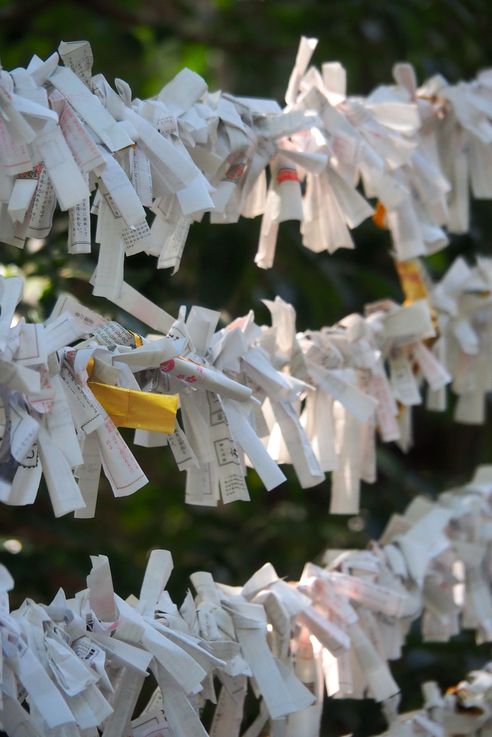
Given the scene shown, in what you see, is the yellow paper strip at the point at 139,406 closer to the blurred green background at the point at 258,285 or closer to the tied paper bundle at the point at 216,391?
the tied paper bundle at the point at 216,391

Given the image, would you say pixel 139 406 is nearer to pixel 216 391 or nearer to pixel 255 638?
pixel 216 391

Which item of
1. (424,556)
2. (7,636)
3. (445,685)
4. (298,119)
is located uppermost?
(298,119)

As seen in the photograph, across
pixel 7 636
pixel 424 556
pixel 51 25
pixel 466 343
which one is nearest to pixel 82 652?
pixel 7 636

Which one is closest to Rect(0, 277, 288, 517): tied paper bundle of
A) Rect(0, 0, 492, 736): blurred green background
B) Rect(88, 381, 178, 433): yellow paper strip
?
Rect(88, 381, 178, 433): yellow paper strip

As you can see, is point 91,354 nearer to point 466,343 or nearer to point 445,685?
point 466,343

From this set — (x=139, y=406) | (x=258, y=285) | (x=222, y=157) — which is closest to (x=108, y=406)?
(x=139, y=406)
